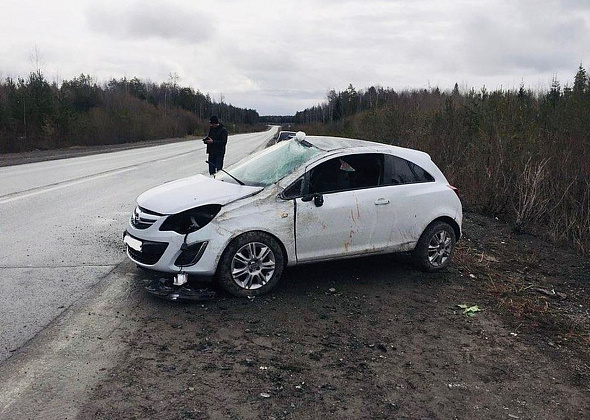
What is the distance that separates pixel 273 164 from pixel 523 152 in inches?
267

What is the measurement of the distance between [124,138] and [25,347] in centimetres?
5048

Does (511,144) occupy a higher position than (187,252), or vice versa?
(511,144)

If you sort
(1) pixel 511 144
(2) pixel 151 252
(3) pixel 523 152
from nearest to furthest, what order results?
(2) pixel 151 252, (3) pixel 523 152, (1) pixel 511 144

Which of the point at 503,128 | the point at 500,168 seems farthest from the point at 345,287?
the point at 503,128

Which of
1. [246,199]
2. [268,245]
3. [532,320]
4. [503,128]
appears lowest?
[532,320]

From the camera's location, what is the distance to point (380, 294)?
18.4 feet

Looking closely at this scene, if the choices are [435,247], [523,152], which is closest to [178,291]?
[435,247]

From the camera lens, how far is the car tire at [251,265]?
5.20 metres

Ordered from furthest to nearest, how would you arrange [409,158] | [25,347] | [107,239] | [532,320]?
[107,239] < [409,158] < [532,320] < [25,347]

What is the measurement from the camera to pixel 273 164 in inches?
244

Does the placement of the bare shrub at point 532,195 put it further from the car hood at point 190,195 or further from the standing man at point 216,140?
the standing man at point 216,140

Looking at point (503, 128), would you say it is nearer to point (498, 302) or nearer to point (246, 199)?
point (498, 302)

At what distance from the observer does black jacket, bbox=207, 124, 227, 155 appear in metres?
13.5

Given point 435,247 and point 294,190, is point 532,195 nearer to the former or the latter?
point 435,247
